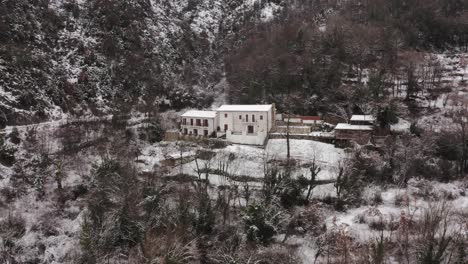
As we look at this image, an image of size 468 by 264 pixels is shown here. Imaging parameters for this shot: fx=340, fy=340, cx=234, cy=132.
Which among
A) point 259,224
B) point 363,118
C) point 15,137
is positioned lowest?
point 259,224

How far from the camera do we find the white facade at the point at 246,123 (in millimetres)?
41750

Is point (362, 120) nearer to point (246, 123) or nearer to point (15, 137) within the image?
point (246, 123)

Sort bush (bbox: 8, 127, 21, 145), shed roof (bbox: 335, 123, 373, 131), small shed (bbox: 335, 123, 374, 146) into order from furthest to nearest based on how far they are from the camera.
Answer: shed roof (bbox: 335, 123, 373, 131), small shed (bbox: 335, 123, 374, 146), bush (bbox: 8, 127, 21, 145)

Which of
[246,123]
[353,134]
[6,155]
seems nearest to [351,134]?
[353,134]

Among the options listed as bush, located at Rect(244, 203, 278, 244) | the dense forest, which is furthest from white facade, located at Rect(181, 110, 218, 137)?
bush, located at Rect(244, 203, 278, 244)

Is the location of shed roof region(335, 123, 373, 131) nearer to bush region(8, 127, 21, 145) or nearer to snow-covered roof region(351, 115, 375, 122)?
snow-covered roof region(351, 115, 375, 122)

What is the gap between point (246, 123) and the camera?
43219mm

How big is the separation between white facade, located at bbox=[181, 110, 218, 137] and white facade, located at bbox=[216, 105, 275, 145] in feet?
3.27

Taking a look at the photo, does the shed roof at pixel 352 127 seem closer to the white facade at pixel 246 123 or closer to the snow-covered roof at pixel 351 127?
the snow-covered roof at pixel 351 127

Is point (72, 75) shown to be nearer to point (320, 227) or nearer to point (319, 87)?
point (319, 87)

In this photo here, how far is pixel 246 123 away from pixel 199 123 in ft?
21.1

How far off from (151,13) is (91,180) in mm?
56974

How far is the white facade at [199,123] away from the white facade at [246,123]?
995 millimetres

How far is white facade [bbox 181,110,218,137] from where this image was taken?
146 feet
